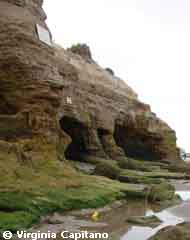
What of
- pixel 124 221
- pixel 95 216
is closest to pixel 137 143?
pixel 95 216

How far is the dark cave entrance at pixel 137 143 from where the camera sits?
118ft

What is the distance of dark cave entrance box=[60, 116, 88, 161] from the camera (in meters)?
27.8

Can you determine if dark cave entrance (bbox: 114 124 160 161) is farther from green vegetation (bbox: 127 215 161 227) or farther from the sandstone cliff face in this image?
green vegetation (bbox: 127 215 161 227)

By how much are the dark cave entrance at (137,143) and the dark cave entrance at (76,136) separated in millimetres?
7194

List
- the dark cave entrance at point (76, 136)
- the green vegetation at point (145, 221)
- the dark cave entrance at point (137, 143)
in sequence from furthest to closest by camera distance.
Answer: the dark cave entrance at point (137, 143)
the dark cave entrance at point (76, 136)
the green vegetation at point (145, 221)

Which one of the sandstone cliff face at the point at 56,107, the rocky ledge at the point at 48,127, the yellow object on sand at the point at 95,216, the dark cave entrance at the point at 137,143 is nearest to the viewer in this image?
the yellow object on sand at the point at 95,216

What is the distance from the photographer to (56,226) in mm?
9062

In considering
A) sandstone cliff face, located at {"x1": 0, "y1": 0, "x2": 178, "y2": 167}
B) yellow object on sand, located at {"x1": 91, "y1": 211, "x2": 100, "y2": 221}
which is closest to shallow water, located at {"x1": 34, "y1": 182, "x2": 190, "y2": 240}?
yellow object on sand, located at {"x1": 91, "y1": 211, "x2": 100, "y2": 221}

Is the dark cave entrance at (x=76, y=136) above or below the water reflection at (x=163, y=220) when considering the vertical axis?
above

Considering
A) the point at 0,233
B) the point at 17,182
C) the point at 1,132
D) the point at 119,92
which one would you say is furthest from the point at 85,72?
the point at 0,233

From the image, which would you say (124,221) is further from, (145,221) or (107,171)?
(107,171)

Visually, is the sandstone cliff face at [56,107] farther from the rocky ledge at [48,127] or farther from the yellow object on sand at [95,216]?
the yellow object on sand at [95,216]

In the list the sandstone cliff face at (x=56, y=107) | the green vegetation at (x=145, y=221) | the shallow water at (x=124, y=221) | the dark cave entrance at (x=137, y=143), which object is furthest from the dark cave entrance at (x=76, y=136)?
the green vegetation at (x=145, y=221)
